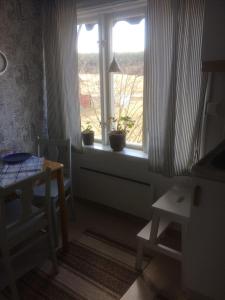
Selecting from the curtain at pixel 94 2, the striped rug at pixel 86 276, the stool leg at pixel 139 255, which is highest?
the curtain at pixel 94 2

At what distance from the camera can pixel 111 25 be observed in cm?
249

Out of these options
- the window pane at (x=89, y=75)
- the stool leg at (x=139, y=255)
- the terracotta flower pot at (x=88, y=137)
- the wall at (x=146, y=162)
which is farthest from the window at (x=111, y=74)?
the stool leg at (x=139, y=255)

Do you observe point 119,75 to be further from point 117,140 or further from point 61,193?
point 61,193

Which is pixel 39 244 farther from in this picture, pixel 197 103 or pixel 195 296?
pixel 197 103

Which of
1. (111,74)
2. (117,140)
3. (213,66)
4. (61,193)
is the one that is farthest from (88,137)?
(213,66)

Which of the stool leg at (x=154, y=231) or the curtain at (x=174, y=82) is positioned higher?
the curtain at (x=174, y=82)

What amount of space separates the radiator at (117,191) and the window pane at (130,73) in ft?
1.40

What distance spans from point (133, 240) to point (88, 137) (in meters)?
1.13

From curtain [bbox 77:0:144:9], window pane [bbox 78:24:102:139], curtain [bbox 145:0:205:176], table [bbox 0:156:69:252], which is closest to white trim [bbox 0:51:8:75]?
window pane [bbox 78:24:102:139]

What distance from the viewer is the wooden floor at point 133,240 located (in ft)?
5.84

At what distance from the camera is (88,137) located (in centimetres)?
279

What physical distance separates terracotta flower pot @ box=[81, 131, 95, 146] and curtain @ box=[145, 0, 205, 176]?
0.77 m

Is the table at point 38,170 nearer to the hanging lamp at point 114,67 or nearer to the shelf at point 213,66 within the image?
the hanging lamp at point 114,67

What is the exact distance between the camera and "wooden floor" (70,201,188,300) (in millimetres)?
1781
